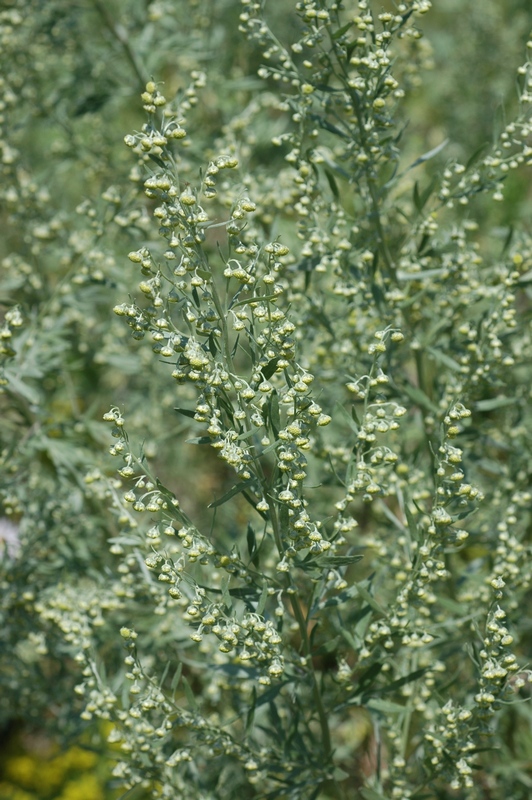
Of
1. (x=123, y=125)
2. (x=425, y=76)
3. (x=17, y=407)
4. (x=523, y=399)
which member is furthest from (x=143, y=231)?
(x=425, y=76)

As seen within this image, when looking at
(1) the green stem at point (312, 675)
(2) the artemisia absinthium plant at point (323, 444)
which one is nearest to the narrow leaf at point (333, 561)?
(2) the artemisia absinthium plant at point (323, 444)

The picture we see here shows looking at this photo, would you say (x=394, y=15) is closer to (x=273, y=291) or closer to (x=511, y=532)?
(x=273, y=291)

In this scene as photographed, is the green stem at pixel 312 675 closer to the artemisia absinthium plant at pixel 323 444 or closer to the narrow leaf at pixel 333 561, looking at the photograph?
the artemisia absinthium plant at pixel 323 444

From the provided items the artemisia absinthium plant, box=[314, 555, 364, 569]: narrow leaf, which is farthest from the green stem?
box=[314, 555, 364, 569]: narrow leaf

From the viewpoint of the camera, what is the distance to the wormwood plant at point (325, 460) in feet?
5.26

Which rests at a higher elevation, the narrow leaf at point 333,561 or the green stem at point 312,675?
the narrow leaf at point 333,561

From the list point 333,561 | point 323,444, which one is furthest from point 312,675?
point 323,444

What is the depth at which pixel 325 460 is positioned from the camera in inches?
92.7

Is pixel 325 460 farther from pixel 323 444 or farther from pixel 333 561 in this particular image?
pixel 333 561

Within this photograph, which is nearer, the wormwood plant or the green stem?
the wormwood plant

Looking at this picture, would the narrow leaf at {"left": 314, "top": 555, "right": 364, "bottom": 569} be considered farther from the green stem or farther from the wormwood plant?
the green stem

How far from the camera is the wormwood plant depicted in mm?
1604

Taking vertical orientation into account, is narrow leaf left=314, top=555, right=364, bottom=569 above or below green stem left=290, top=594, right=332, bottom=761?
above

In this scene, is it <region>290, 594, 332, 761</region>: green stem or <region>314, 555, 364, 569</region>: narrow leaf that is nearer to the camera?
<region>314, 555, 364, 569</region>: narrow leaf
